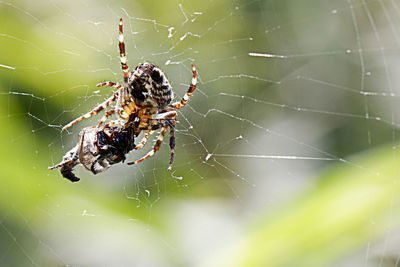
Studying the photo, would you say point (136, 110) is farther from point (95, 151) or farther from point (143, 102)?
point (95, 151)

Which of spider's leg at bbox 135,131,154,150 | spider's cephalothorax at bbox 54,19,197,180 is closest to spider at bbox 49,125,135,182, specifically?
spider's cephalothorax at bbox 54,19,197,180

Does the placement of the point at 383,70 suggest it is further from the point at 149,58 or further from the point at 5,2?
the point at 5,2

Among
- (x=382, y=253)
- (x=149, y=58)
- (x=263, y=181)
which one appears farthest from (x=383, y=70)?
(x=149, y=58)

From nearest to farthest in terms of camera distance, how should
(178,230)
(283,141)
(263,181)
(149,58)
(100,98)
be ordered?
(178,230) < (100,98) < (149,58) < (263,181) < (283,141)

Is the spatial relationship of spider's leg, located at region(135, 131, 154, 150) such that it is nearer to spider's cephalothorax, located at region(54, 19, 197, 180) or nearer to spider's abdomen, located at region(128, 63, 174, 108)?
spider's cephalothorax, located at region(54, 19, 197, 180)

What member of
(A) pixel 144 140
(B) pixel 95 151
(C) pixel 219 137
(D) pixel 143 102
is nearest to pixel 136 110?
(D) pixel 143 102

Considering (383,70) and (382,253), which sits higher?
(383,70)

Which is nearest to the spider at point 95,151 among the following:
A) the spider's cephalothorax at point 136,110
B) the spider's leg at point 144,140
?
the spider's cephalothorax at point 136,110

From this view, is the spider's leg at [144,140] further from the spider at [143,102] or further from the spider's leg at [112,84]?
the spider's leg at [112,84]
